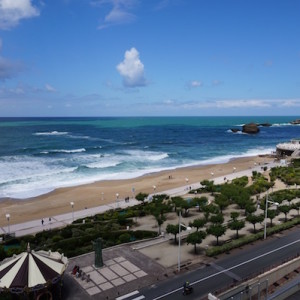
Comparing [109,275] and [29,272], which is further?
[109,275]

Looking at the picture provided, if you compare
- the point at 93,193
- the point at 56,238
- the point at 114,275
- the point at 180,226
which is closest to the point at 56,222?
the point at 56,238

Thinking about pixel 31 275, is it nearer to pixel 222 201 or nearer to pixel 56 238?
pixel 56 238

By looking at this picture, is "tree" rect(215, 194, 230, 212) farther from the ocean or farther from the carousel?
the ocean

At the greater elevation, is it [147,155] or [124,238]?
[124,238]

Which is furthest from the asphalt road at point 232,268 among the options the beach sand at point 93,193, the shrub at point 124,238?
the beach sand at point 93,193

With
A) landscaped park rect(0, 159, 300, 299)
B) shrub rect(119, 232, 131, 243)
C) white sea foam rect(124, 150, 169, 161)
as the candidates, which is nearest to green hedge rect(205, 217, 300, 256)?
landscaped park rect(0, 159, 300, 299)

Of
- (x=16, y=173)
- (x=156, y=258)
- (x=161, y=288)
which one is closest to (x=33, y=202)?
(x=16, y=173)
